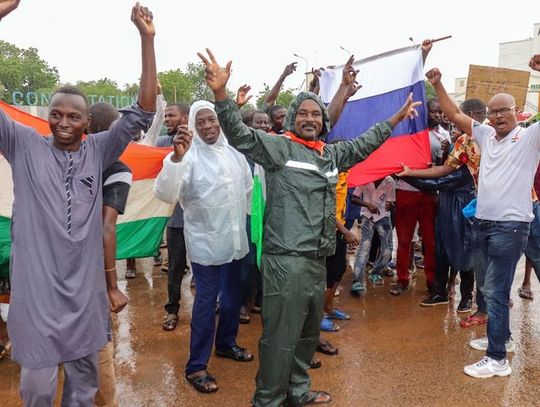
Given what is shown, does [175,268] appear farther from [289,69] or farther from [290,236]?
[289,69]

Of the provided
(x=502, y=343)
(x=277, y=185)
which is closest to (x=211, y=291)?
(x=277, y=185)

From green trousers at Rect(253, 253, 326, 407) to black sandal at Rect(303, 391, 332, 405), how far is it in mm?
357

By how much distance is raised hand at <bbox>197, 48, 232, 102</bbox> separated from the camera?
2561mm

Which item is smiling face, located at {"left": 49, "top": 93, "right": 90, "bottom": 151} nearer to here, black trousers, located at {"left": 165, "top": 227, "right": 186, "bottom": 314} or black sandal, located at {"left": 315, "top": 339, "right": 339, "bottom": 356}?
black trousers, located at {"left": 165, "top": 227, "right": 186, "bottom": 314}

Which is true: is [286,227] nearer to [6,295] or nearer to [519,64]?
[6,295]

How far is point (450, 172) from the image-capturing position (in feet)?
15.3

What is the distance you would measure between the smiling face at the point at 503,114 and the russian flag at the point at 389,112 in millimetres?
1227

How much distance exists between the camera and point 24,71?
188 ft

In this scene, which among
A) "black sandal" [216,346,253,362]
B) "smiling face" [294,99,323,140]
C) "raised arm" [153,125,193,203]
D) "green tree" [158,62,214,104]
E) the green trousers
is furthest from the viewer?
"green tree" [158,62,214,104]

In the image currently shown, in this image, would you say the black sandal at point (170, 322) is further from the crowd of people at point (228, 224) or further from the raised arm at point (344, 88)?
the raised arm at point (344, 88)

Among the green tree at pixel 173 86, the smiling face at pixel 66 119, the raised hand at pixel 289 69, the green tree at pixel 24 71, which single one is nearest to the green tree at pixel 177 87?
the green tree at pixel 173 86

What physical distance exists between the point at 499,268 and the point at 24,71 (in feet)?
211

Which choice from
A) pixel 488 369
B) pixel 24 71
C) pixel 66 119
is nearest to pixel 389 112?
pixel 488 369

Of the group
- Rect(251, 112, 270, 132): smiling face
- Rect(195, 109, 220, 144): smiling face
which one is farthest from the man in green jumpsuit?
Rect(251, 112, 270, 132): smiling face
